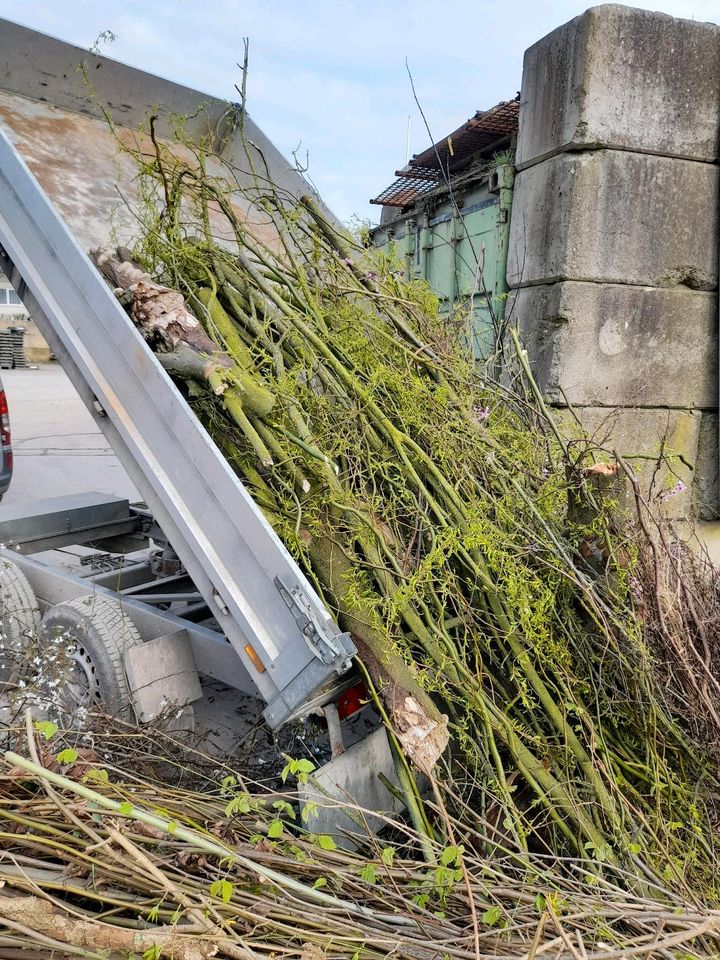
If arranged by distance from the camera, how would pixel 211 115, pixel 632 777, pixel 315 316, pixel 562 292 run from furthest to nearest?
pixel 211 115 < pixel 562 292 < pixel 315 316 < pixel 632 777

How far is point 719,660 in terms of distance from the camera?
2.08 metres

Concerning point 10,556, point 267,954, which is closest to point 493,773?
point 267,954

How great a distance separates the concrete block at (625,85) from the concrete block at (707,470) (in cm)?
166

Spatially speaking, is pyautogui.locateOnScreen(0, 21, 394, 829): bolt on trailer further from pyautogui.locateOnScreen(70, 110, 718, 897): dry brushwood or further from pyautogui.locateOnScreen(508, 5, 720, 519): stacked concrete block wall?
pyautogui.locateOnScreen(508, 5, 720, 519): stacked concrete block wall

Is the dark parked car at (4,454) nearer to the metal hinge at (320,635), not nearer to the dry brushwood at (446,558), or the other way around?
the dry brushwood at (446,558)

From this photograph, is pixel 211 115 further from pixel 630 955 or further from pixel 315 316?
pixel 630 955

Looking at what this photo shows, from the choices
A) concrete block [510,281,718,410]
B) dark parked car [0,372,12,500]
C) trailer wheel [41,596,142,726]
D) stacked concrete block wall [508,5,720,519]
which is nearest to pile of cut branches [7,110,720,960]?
trailer wheel [41,596,142,726]

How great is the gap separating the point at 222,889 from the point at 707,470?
4061 mm

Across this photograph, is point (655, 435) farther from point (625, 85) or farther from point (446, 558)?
point (446, 558)

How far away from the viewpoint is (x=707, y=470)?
14.6ft

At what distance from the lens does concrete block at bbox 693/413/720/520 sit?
439 centimetres

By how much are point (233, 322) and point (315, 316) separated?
1.06 ft

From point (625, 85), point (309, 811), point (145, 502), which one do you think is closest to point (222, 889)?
point (309, 811)

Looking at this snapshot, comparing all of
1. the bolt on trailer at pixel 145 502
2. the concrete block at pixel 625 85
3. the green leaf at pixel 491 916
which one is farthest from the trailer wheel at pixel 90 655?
the concrete block at pixel 625 85
